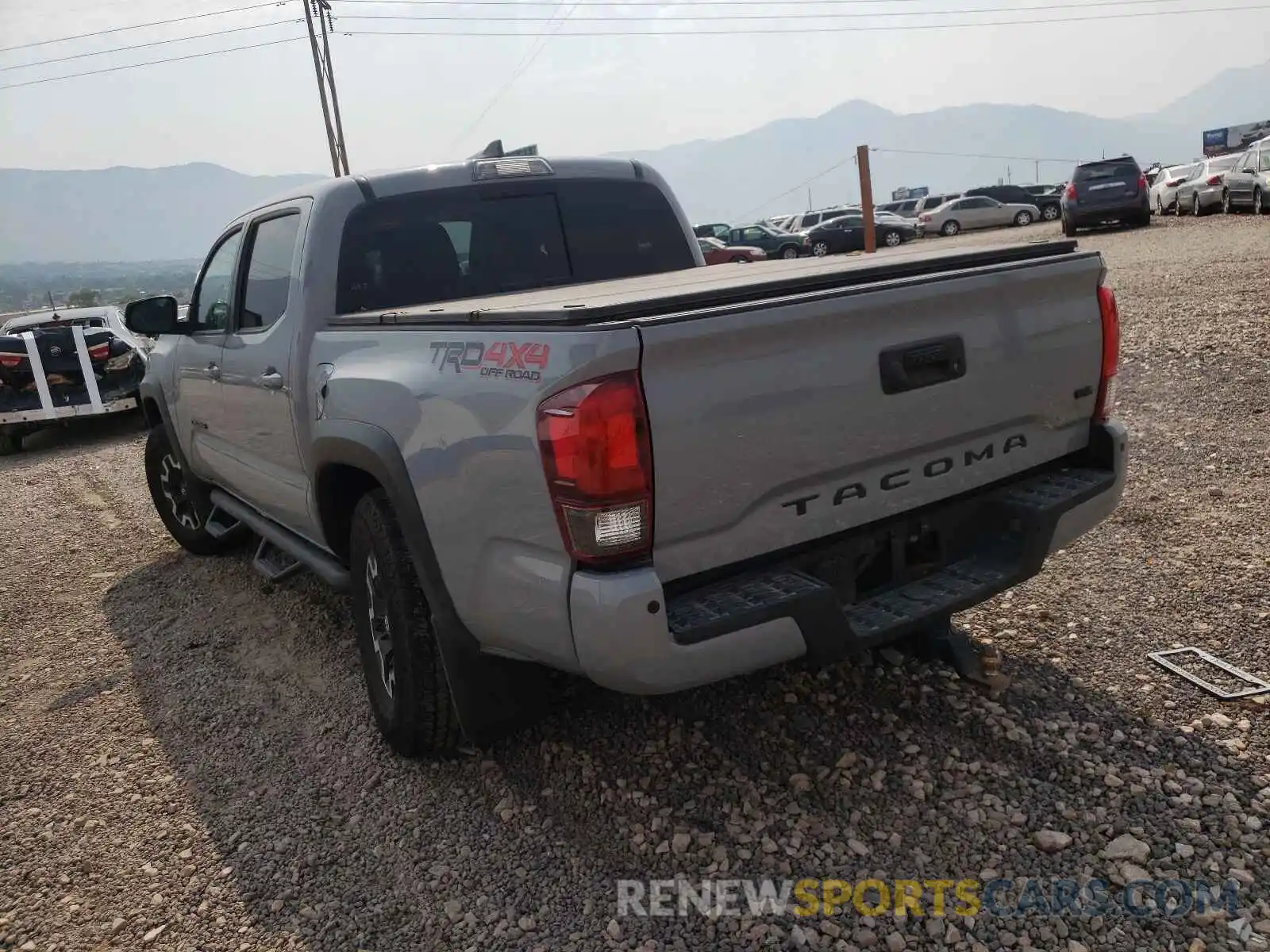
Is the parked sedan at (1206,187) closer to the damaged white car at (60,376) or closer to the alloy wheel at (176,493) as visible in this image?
the damaged white car at (60,376)

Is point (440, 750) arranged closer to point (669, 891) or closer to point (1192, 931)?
point (669, 891)

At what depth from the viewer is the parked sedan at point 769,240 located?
31.9 m

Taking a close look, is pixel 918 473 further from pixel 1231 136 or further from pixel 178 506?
pixel 1231 136

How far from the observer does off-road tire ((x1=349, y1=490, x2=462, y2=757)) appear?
3.16 metres

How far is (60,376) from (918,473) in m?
11.9

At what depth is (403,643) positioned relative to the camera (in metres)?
3.16

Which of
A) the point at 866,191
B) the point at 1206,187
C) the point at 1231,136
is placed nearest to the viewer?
the point at 866,191

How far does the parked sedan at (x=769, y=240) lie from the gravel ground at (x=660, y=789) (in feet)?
92.3

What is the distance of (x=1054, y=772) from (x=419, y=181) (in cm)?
320

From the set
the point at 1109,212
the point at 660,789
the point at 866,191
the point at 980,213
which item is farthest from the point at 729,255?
the point at 660,789

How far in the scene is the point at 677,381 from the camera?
235cm

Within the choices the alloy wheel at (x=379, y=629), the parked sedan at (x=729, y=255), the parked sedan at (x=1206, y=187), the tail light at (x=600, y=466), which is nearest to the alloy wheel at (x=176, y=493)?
the alloy wheel at (x=379, y=629)

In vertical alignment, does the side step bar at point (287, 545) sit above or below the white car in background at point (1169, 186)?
below

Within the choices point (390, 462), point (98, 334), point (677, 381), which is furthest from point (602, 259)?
point (98, 334)
